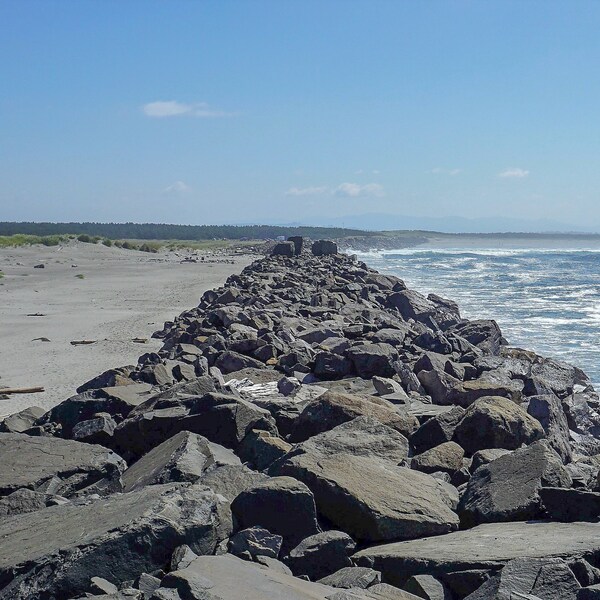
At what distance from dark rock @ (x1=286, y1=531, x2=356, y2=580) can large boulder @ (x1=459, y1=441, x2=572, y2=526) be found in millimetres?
833

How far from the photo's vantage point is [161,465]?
4797 millimetres

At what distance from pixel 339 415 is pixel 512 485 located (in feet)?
5.37

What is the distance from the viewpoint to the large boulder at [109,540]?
3.46 meters

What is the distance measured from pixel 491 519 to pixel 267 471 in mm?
1336

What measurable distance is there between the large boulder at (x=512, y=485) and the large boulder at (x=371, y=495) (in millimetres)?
143

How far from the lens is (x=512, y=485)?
177 inches

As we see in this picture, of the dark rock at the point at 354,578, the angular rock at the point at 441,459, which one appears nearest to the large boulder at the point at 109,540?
the dark rock at the point at 354,578

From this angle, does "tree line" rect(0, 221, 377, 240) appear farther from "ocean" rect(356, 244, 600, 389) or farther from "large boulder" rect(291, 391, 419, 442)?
"large boulder" rect(291, 391, 419, 442)

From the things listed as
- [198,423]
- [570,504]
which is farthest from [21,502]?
[570,504]

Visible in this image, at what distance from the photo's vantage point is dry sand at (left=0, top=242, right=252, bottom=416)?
11578 mm

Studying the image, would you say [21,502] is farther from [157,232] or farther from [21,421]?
[157,232]

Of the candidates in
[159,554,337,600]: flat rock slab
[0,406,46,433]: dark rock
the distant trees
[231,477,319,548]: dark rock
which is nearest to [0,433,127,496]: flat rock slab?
[0,406,46,433]: dark rock

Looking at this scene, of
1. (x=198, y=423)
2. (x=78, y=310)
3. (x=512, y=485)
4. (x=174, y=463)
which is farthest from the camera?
(x=78, y=310)

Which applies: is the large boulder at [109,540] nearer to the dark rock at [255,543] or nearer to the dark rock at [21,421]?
the dark rock at [255,543]
